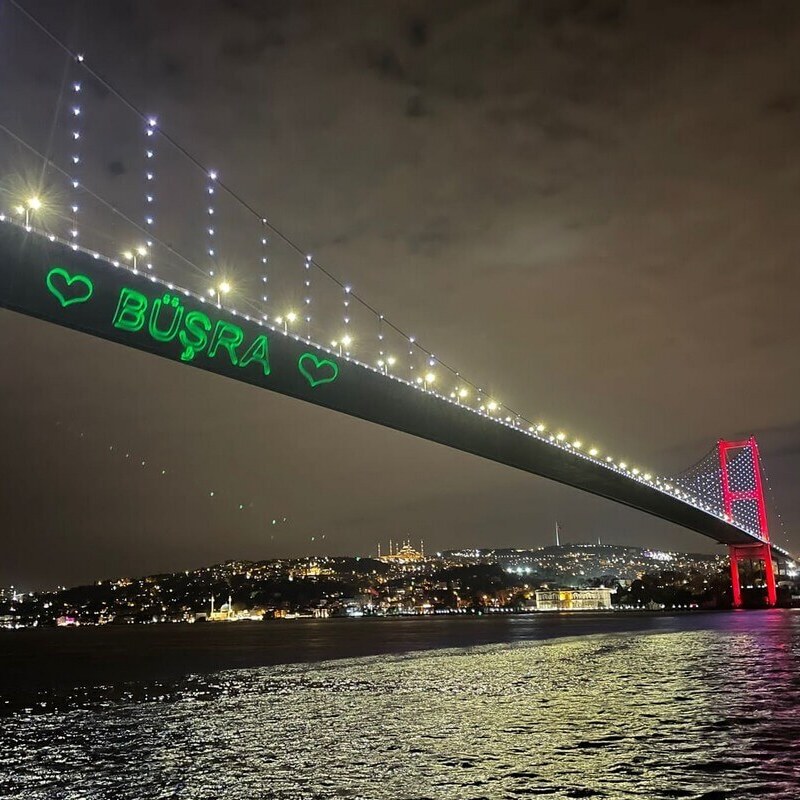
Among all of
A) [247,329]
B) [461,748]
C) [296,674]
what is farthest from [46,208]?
[461,748]

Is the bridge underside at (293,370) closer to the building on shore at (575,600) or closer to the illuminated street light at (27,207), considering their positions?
the illuminated street light at (27,207)

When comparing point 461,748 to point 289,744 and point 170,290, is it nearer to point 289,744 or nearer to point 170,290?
point 289,744

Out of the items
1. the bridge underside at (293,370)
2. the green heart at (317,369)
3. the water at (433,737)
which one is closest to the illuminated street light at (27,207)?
the bridge underside at (293,370)

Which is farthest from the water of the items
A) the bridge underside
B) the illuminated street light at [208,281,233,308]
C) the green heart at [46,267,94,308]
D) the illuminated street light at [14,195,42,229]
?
the illuminated street light at [208,281,233,308]

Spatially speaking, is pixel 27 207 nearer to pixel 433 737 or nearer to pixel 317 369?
pixel 317 369

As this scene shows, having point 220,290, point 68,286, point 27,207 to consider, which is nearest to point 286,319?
point 220,290

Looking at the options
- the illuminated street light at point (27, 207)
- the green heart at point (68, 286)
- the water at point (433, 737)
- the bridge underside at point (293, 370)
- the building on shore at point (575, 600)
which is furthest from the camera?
the building on shore at point (575, 600)
